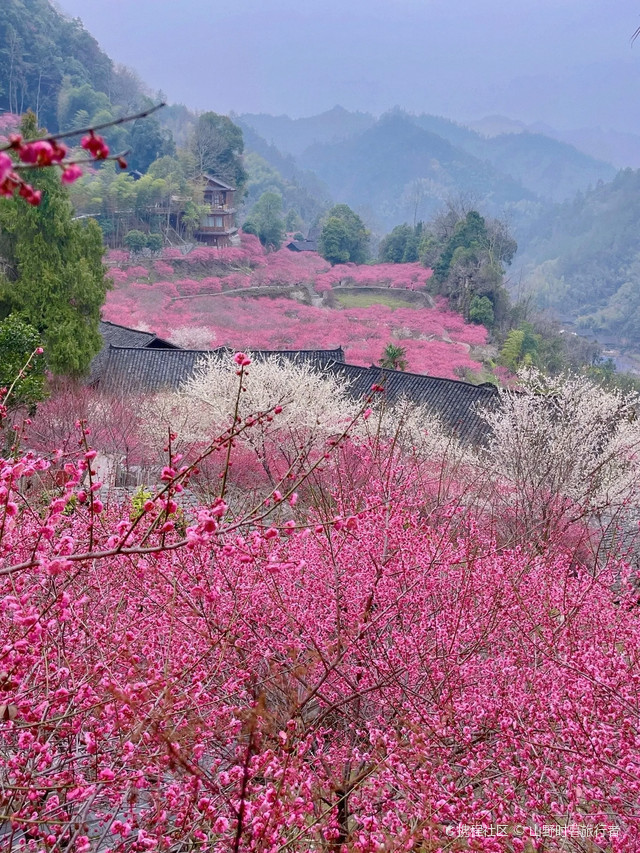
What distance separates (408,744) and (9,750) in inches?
90.9

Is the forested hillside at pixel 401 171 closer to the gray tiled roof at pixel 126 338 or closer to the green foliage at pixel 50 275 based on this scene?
the gray tiled roof at pixel 126 338

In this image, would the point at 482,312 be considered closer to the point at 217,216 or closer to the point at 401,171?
the point at 217,216

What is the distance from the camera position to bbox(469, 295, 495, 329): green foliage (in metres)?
38.5

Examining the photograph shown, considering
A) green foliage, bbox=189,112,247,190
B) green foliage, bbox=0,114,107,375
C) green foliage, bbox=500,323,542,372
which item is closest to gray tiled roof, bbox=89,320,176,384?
green foliage, bbox=0,114,107,375

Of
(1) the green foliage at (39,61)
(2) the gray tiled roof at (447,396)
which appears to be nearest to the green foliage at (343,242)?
(1) the green foliage at (39,61)

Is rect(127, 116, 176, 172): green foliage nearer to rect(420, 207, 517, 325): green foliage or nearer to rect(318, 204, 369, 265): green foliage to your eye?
rect(318, 204, 369, 265): green foliage

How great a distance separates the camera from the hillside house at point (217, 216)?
A: 159ft

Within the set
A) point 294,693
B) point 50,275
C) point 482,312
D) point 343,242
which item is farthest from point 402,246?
point 294,693

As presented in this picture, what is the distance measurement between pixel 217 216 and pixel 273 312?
559 inches

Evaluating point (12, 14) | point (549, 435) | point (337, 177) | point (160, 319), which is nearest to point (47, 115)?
point (12, 14)

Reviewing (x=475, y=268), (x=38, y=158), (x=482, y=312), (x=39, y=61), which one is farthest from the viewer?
(x=39, y=61)

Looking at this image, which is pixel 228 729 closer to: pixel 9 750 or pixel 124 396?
pixel 9 750

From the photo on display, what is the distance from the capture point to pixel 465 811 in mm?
3191

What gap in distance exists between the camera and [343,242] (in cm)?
5362
